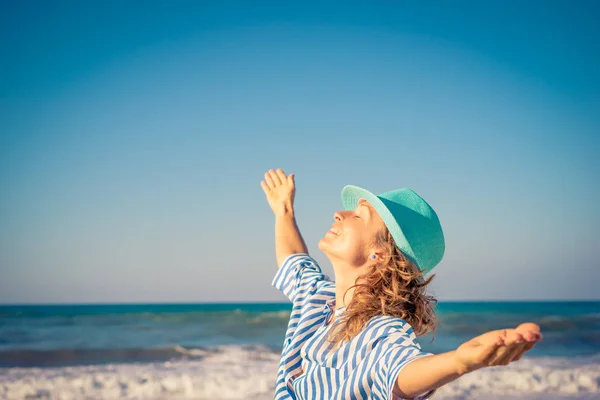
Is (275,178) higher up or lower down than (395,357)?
higher up

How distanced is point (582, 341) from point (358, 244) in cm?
1220

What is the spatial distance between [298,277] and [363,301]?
1.68ft

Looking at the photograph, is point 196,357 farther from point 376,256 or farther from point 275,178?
point 376,256

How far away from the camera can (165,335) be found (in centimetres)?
1319

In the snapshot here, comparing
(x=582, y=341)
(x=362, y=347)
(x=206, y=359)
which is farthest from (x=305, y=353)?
(x=582, y=341)

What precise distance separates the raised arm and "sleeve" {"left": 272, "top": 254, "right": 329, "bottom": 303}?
69 millimetres

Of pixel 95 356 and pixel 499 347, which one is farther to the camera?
pixel 95 356

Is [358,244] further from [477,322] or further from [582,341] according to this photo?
[477,322]

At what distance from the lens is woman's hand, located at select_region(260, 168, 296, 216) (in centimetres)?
302

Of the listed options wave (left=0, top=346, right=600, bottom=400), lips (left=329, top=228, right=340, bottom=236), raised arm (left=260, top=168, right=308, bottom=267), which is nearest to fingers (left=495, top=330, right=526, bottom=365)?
lips (left=329, top=228, right=340, bottom=236)

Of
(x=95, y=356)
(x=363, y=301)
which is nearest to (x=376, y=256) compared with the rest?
(x=363, y=301)

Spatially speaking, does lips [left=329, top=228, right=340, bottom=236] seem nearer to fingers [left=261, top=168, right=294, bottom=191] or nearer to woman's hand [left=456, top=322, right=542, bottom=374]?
fingers [left=261, top=168, right=294, bottom=191]

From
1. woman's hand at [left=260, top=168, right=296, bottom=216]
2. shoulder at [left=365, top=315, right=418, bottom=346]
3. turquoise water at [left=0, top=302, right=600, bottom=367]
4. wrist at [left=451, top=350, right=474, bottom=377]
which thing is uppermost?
woman's hand at [left=260, top=168, right=296, bottom=216]

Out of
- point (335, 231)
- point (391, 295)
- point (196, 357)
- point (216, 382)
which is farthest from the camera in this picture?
point (196, 357)
